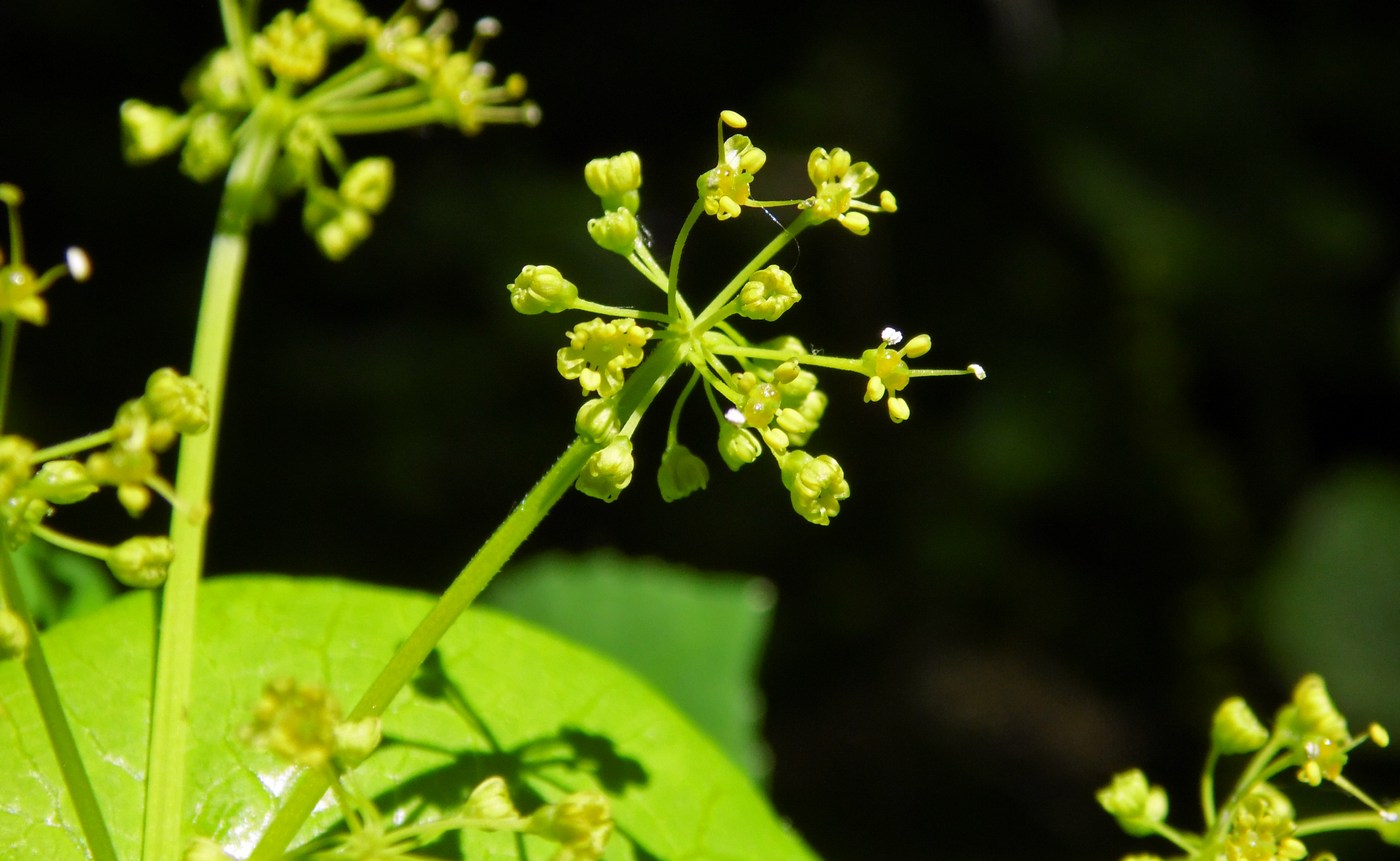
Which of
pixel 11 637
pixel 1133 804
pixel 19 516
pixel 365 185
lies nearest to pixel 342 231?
pixel 365 185

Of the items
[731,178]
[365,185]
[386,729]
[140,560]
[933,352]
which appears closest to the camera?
[140,560]

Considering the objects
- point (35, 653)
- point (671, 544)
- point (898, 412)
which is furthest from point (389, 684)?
point (671, 544)

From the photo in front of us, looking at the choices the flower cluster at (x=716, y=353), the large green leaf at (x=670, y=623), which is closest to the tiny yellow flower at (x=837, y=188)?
the flower cluster at (x=716, y=353)

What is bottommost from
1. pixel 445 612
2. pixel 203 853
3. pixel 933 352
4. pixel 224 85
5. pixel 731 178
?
pixel 203 853

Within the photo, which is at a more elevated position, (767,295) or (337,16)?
(337,16)

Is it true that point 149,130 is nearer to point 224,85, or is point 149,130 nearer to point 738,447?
point 224,85

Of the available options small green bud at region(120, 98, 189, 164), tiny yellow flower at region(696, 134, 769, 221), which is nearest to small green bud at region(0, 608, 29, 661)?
tiny yellow flower at region(696, 134, 769, 221)

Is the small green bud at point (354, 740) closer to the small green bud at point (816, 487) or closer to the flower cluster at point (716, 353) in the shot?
the flower cluster at point (716, 353)
